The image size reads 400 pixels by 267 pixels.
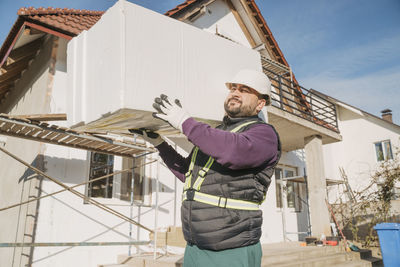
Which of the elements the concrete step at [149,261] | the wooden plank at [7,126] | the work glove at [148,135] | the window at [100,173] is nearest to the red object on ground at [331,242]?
the concrete step at [149,261]

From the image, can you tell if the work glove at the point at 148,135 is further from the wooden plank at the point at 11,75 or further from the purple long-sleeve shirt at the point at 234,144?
the wooden plank at the point at 11,75

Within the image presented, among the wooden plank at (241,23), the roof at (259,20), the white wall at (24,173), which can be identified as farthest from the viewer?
the wooden plank at (241,23)

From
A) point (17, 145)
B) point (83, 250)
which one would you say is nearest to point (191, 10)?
point (17, 145)

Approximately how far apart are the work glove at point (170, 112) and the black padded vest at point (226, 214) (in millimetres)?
331

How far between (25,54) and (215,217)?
6.80m

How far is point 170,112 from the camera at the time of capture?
1670 millimetres

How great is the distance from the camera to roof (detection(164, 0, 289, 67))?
27.1 ft

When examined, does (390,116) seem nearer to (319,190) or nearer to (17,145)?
(319,190)

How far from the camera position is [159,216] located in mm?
6445

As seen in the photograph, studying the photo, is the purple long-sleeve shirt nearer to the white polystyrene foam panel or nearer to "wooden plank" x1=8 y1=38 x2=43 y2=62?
the white polystyrene foam panel

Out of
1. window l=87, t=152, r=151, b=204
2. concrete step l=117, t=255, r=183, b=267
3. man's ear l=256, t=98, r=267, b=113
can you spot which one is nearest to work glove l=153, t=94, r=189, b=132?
man's ear l=256, t=98, r=267, b=113

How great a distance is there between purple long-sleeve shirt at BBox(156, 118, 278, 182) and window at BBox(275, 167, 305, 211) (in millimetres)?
8652

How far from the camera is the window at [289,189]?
10.3 m

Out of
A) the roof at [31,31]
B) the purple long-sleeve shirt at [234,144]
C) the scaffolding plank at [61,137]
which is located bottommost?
the purple long-sleeve shirt at [234,144]
